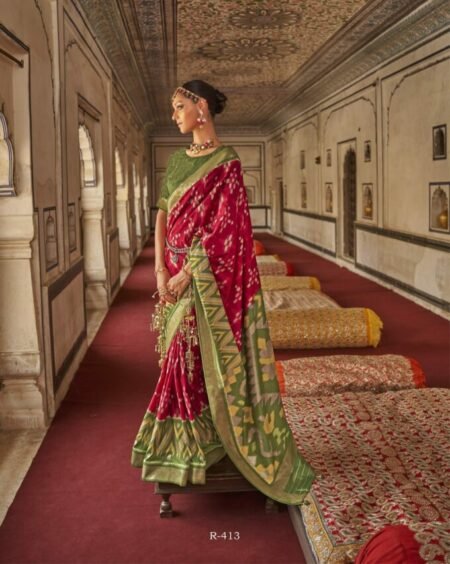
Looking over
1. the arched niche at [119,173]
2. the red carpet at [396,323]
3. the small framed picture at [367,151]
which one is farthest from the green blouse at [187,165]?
the arched niche at [119,173]

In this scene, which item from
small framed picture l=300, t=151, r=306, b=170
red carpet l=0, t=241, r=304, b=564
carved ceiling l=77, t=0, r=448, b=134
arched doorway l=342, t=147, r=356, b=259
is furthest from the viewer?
small framed picture l=300, t=151, r=306, b=170

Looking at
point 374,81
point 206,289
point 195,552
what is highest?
point 374,81

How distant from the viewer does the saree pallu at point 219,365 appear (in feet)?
9.22

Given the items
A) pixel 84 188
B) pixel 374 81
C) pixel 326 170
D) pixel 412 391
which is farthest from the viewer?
pixel 326 170

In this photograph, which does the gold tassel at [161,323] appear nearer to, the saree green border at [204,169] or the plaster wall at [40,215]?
the saree green border at [204,169]

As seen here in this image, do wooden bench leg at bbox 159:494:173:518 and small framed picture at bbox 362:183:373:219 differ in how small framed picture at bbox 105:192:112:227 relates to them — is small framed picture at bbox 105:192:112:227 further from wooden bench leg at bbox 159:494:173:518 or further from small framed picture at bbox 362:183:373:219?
wooden bench leg at bbox 159:494:173:518

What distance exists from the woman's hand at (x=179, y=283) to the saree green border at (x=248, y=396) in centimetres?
4

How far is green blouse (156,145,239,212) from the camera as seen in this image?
2820 mm

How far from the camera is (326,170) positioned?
13398mm

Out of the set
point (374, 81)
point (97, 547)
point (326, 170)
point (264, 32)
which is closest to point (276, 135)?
point (326, 170)

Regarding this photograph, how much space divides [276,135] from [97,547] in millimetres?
17444

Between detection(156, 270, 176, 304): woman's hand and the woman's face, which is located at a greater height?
the woman's face

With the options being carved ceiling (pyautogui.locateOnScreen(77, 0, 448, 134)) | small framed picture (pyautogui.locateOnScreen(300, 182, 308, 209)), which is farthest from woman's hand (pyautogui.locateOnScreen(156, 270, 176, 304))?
small framed picture (pyautogui.locateOnScreen(300, 182, 308, 209))

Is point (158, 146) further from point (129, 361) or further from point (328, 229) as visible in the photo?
point (129, 361)
